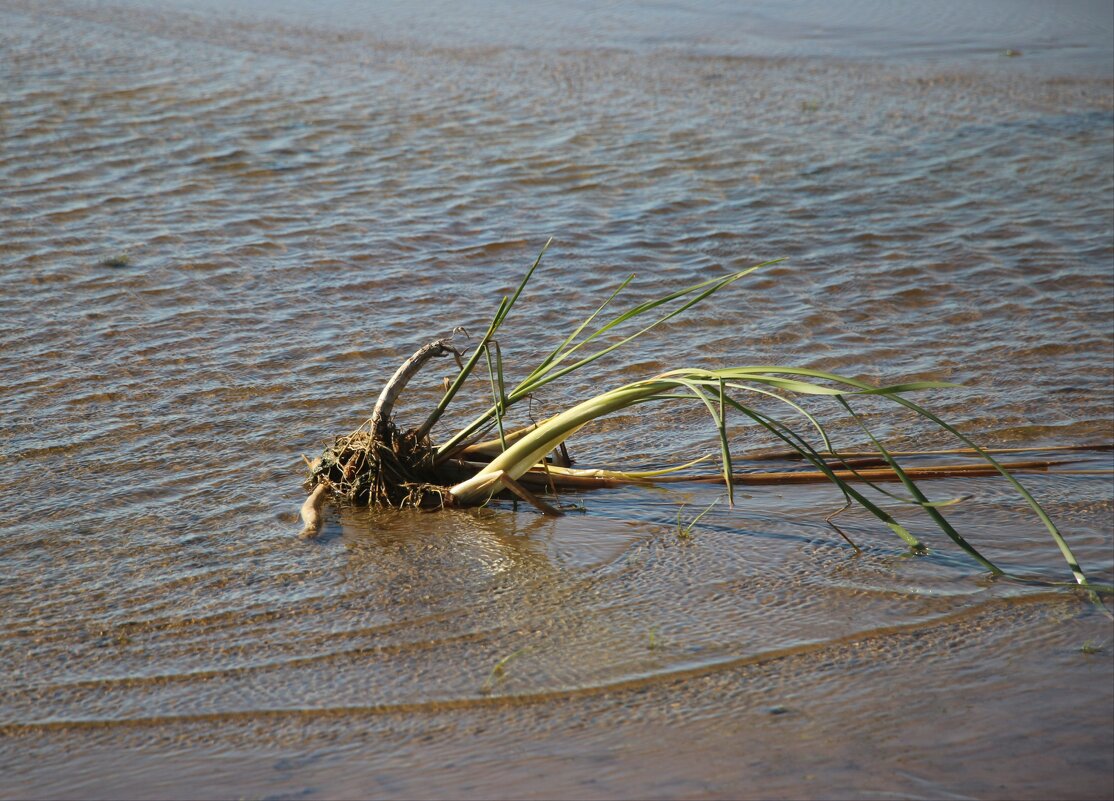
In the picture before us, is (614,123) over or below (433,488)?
over

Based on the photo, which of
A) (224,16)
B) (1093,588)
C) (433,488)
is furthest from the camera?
(224,16)

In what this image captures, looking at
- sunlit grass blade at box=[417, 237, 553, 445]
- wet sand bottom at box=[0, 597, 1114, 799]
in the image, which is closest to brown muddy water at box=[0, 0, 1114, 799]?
wet sand bottom at box=[0, 597, 1114, 799]

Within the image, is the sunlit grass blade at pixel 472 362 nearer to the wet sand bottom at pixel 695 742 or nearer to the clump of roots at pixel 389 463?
the clump of roots at pixel 389 463

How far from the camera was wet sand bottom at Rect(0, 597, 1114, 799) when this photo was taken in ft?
7.23

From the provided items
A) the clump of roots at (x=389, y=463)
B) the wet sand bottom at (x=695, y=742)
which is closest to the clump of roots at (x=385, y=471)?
the clump of roots at (x=389, y=463)

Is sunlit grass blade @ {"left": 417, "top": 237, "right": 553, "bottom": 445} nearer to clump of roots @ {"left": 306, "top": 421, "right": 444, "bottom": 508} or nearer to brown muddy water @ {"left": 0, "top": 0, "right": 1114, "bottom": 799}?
clump of roots @ {"left": 306, "top": 421, "right": 444, "bottom": 508}

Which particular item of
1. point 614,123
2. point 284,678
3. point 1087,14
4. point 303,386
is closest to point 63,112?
point 614,123

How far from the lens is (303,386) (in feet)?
14.4

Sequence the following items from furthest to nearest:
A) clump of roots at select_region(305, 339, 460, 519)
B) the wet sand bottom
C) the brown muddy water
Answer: clump of roots at select_region(305, 339, 460, 519) → the brown muddy water → the wet sand bottom

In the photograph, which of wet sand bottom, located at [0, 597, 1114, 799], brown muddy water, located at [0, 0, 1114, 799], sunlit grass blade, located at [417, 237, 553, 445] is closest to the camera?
wet sand bottom, located at [0, 597, 1114, 799]

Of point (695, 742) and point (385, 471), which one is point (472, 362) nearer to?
point (385, 471)

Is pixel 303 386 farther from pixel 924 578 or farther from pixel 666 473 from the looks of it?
pixel 924 578

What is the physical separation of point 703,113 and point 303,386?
16.8 ft

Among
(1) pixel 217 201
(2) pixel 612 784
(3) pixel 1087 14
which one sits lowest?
(2) pixel 612 784
